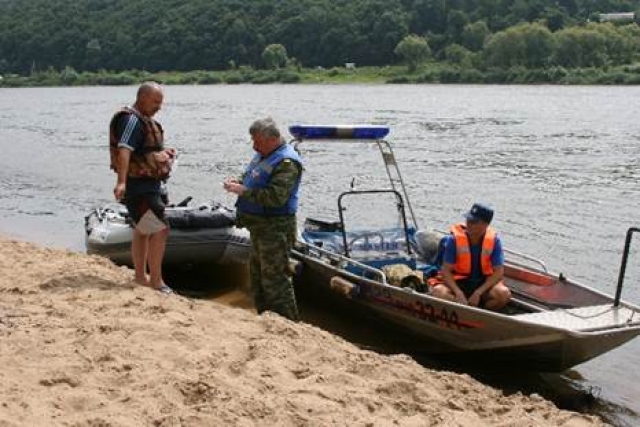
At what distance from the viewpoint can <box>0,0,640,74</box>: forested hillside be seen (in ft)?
326

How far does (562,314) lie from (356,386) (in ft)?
9.66

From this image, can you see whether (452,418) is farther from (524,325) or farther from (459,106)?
(459,106)

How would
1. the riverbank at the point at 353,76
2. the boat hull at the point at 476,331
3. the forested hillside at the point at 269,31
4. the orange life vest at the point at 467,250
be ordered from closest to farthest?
1. the boat hull at the point at 476,331
2. the orange life vest at the point at 467,250
3. the riverbank at the point at 353,76
4. the forested hillside at the point at 269,31

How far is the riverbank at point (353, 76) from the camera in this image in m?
70.6

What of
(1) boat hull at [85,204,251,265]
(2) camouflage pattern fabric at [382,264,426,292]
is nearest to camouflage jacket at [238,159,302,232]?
(2) camouflage pattern fabric at [382,264,426,292]

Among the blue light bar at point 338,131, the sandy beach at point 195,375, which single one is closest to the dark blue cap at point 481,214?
the sandy beach at point 195,375

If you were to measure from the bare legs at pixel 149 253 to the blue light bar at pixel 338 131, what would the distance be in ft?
8.10

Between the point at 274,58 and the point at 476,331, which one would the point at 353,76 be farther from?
the point at 476,331

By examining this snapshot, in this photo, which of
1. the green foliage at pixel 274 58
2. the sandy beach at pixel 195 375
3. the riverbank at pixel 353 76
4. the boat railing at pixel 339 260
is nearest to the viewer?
the sandy beach at pixel 195 375

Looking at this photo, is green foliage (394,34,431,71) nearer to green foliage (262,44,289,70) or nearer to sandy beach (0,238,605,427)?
green foliage (262,44,289,70)

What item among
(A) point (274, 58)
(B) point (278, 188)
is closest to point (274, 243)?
(B) point (278, 188)

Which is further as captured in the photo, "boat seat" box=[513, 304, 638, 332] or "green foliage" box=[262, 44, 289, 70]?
"green foliage" box=[262, 44, 289, 70]

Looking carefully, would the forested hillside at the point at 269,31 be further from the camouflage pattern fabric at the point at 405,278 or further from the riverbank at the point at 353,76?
the camouflage pattern fabric at the point at 405,278

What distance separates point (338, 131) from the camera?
9727 mm
